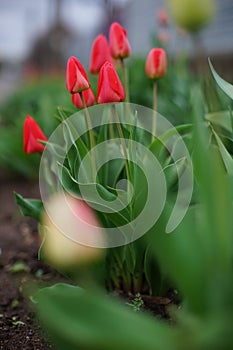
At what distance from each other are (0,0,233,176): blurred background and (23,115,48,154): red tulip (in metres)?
0.40

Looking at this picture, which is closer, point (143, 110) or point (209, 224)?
point (209, 224)

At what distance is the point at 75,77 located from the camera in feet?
3.73

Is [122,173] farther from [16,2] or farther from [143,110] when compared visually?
[16,2]

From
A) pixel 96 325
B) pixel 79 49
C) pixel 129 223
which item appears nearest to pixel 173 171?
pixel 129 223

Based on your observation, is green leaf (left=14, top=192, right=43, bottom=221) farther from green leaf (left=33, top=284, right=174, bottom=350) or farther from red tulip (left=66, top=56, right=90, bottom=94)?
green leaf (left=33, top=284, right=174, bottom=350)

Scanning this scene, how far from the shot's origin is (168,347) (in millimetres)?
620

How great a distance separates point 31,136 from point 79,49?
16.6 metres

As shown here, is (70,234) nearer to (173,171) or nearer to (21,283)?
(173,171)

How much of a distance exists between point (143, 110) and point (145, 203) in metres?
1.18

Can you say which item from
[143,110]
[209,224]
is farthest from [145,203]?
[143,110]

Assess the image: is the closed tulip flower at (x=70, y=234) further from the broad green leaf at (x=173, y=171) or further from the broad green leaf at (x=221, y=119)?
the broad green leaf at (x=221, y=119)

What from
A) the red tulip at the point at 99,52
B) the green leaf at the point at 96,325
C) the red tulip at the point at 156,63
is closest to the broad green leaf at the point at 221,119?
the red tulip at the point at 156,63

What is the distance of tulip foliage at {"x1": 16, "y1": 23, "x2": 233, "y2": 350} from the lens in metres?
0.62

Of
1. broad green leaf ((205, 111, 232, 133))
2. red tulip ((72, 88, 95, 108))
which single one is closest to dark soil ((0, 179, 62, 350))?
red tulip ((72, 88, 95, 108))
